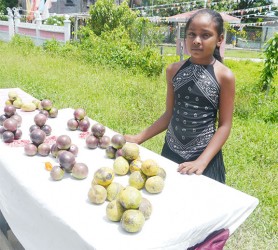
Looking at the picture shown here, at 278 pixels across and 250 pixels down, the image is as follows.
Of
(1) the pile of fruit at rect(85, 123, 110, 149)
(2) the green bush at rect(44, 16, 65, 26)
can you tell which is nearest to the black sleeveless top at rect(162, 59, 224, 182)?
(1) the pile of fruit at rect(85, 123, 110, 149)

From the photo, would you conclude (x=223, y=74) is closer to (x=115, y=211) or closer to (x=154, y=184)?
(x=154, y=184)

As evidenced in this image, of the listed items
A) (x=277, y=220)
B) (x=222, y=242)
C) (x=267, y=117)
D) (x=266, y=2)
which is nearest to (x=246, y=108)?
(x=267, y=117)

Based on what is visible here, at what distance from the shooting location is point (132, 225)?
1.36 metres

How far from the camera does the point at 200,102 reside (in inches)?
85.5

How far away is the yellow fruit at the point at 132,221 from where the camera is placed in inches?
53.6

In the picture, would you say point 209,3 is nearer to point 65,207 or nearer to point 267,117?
point 267,117

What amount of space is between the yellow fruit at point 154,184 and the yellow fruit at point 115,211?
247mm

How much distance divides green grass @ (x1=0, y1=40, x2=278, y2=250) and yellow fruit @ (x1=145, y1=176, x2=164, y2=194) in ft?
4.87

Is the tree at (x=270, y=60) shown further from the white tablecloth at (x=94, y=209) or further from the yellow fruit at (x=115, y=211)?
the yellow fruit at (x=115, y=211)

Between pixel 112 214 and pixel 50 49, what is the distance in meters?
11.5

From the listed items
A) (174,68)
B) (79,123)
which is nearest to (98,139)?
(79,123)

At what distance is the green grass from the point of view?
129 inches

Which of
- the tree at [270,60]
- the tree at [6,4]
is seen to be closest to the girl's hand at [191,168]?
the tree at [270,60]

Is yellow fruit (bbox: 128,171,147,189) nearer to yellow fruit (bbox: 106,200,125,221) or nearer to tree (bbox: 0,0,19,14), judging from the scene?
yellow fruit (bbox: 106,200,125,221)
